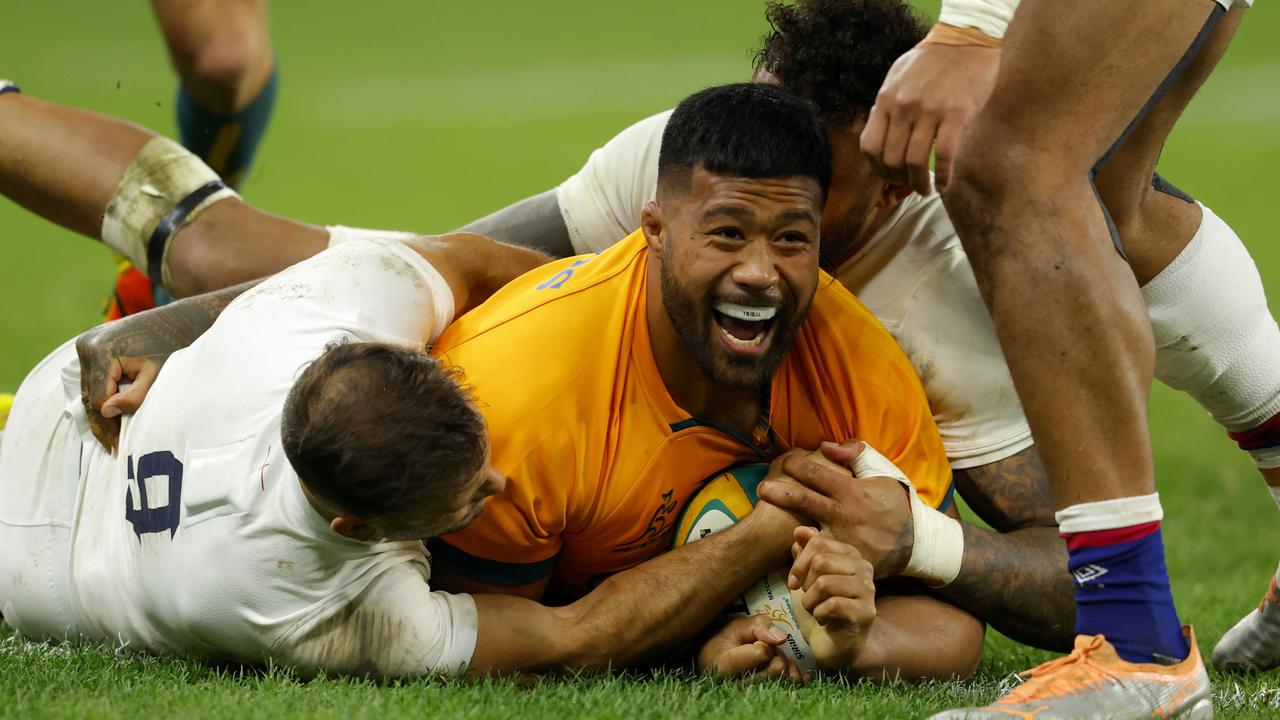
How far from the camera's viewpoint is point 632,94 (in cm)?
2200

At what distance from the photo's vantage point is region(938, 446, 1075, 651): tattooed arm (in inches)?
171

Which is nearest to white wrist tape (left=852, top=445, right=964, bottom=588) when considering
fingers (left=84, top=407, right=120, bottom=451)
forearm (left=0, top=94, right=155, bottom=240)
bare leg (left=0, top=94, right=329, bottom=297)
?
fingers (left=84, top=407, right=120, bottom=451)

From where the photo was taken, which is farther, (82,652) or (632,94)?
(632,94)

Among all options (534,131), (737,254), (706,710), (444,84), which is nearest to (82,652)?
(706,710)

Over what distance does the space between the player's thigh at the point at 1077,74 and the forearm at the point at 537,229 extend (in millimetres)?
2436

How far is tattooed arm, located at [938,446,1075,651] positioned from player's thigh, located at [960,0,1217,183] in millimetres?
1108

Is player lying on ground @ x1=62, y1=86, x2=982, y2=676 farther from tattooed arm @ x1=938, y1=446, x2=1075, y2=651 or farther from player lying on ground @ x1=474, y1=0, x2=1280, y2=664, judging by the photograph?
player lying on ground @ x1=474, y1=0, x2=1280, y2=664

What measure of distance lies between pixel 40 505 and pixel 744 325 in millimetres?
2135

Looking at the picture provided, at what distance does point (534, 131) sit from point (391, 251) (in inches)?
634

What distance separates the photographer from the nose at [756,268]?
Result: 4.07 metres

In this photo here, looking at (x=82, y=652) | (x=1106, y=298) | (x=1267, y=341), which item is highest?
(x=1106, y=298)

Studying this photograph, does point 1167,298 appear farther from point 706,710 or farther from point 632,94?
point 632,94

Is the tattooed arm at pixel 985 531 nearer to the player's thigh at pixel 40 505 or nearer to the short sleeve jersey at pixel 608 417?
the short sleeve jersey at pixel 608 417

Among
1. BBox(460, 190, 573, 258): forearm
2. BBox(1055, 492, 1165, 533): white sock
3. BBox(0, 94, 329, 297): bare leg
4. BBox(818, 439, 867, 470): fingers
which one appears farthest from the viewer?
BBox(460, 190, 573, 258): forearm
